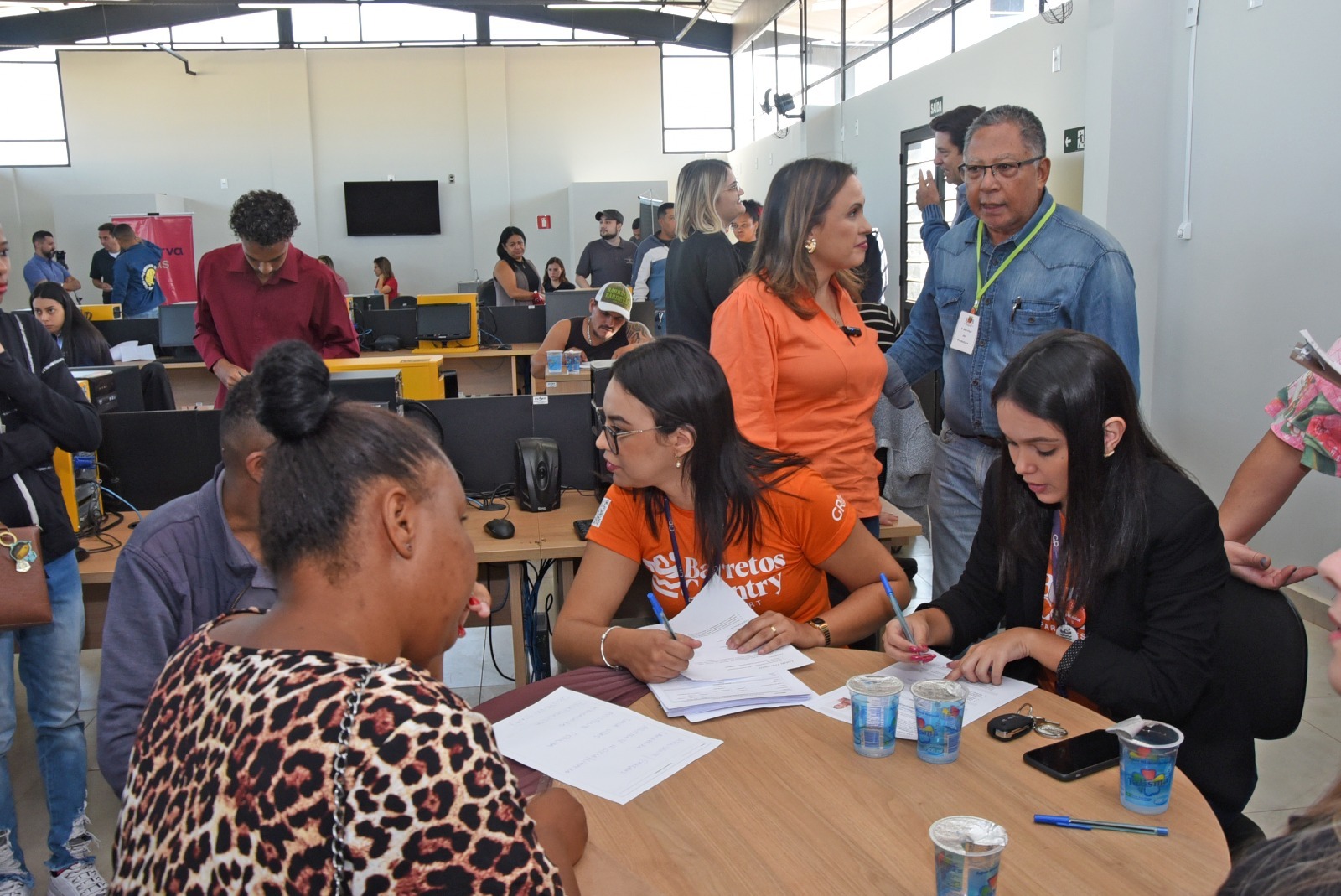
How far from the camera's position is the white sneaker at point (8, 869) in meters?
2.25

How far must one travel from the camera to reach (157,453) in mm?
3137

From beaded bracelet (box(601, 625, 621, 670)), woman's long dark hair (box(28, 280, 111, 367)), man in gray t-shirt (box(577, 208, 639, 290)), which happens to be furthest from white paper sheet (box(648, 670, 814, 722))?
man in gray t-shirt (box(577, 208, 639, 290))

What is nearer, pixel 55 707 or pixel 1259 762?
pixel 55 707

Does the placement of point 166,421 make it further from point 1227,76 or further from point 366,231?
point 366,231

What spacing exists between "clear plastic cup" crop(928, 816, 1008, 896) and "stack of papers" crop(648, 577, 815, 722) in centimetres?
52

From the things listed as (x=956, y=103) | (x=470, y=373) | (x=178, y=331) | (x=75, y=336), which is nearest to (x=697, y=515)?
(x=75, y=336)

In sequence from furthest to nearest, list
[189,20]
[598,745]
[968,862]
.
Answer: [189,20], [598,745], [968,862]

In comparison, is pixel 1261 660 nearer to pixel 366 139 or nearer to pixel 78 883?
pixel 78 883

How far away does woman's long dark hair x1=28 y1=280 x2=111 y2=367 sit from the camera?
14.3 ft

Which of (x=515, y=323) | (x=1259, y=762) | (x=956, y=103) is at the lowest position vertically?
(x=1259, y=762)

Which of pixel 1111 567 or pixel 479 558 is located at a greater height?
pixel 1111 567

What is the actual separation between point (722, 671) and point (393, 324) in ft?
20.0

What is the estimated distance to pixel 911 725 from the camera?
1.51 meters

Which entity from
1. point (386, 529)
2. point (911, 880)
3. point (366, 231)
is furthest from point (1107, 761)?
point (366, 231)
